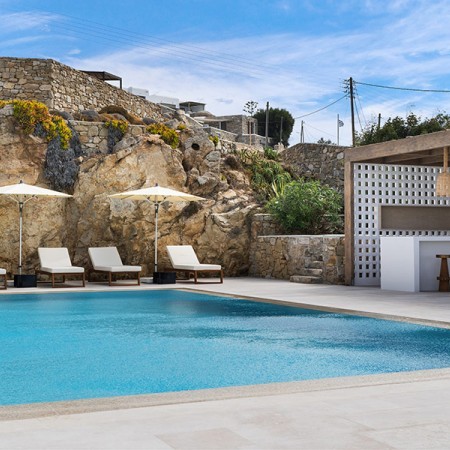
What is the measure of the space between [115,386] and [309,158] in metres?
22.5

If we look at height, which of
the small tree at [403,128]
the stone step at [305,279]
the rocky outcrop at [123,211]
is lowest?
the stone step at [305,279]

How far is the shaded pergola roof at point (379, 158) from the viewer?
46.6 ft

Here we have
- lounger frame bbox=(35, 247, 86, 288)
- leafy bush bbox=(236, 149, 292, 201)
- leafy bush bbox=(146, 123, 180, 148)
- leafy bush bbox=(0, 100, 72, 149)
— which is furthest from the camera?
leafy bush bbox=(236, 149, 292, 201)

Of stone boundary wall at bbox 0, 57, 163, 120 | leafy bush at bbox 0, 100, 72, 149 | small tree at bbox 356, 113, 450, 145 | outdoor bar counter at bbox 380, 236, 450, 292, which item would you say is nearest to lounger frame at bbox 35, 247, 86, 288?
leafy bush at bbox 0, 100, 72, 149

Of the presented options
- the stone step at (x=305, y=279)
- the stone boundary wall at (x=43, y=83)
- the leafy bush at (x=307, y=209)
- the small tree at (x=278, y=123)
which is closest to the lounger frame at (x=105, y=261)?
the stone step at (x=305, y=279)

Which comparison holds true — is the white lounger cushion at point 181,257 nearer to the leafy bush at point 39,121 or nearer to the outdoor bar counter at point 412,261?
the leafy bush at point 39,121

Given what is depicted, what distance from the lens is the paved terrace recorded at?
3590 mm

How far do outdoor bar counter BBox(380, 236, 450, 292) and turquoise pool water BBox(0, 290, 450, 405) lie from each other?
11.3ft

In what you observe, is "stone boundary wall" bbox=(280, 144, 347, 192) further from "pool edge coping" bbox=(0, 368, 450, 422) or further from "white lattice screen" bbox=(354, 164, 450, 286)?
"pool edge coping" bbox=(0, 368, 450, 422)

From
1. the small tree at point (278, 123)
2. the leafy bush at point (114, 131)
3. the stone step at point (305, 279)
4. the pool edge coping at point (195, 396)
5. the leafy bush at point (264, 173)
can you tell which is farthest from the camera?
the small tree at point (278, 123)

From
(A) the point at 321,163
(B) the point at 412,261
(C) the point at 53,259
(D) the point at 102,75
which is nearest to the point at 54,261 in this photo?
(C) the point at 53,259

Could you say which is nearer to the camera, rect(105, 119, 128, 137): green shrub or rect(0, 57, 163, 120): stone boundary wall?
rect(105, 119, 128, 137): green shrub

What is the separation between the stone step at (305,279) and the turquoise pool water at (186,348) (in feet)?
15.8

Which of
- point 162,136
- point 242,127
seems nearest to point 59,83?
point 162,136
